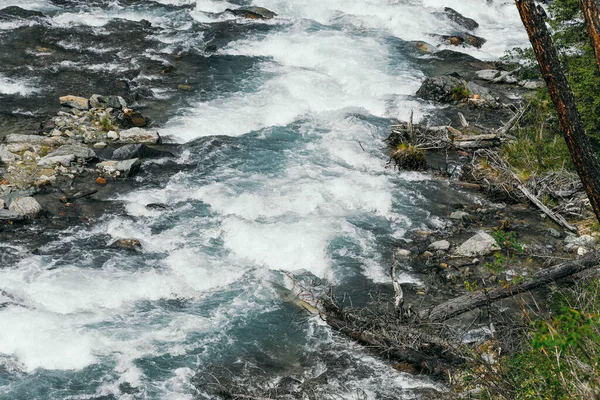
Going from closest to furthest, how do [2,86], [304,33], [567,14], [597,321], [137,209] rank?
Result: [597,321]
[137,209]
[567,14]
[2,86]
[304,33]

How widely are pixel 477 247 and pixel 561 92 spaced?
5216 mm

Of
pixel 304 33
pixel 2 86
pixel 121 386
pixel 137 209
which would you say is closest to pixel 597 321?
pixel 121 386

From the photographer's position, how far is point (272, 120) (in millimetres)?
15055

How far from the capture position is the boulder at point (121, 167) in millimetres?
12586

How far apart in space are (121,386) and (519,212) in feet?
23.3

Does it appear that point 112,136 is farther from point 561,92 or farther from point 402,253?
point 561,92

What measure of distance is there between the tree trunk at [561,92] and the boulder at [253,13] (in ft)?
50.9

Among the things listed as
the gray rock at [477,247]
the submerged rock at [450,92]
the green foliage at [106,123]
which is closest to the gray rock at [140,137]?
the green foliage at [106,123]

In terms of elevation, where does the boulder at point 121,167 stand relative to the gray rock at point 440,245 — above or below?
below

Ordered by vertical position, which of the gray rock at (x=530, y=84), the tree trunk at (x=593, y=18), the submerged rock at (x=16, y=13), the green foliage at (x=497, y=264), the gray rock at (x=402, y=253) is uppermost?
the tree trunk at (x=593, y=18)

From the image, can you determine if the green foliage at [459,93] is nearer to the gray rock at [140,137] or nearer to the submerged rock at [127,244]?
the gray rock at [140,137]

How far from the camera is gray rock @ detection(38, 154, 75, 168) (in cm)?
1245

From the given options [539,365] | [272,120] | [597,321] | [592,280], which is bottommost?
[272,120]

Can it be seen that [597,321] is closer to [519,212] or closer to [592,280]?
[592,280]
